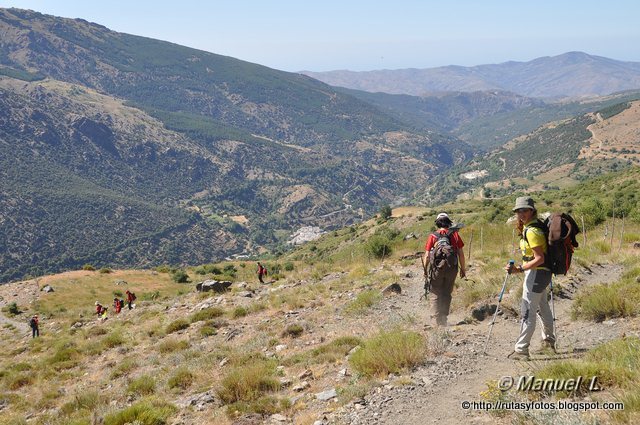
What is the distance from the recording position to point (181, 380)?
398 inches

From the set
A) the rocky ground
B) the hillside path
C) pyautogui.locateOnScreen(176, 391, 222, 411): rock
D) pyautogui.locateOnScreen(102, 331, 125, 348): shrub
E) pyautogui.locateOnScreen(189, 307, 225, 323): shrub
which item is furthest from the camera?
pyautogui.locateOnScreen(189, 307, 225, 323): shrub

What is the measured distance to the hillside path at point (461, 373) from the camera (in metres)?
5.66

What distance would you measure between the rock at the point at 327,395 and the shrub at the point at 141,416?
287cm

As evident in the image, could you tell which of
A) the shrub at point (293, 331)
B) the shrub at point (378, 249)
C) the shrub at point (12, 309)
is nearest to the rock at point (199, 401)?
the shrub at point (293, 331)

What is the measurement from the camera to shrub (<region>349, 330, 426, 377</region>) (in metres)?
7.23

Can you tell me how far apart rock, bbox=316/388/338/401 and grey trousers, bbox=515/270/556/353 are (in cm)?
289

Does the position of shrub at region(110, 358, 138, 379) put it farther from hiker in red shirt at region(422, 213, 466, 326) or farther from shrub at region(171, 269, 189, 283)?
shrub at region(171, 269, 189, 283)

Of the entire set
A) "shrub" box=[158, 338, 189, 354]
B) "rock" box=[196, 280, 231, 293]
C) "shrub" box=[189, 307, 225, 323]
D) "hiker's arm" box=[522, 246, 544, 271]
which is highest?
"hiker's arm" box=[522, 246, 544, 271]

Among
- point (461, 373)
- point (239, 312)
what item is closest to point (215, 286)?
point (239, 312)

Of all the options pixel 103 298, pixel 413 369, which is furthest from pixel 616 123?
pixel 413 369

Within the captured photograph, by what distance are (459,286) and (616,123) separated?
209217mm

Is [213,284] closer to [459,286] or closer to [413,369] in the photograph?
A: [459,286]

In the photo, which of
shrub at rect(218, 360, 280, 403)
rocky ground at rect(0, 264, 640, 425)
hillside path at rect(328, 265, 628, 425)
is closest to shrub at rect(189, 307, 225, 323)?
rocky ground at rect(0, 264, 640, 425)

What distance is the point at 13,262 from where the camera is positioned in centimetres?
12431
